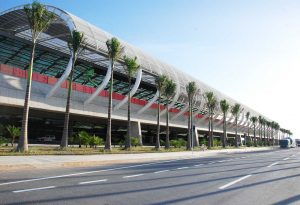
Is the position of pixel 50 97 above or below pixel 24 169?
above

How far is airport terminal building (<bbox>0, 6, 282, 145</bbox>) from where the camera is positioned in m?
38.6

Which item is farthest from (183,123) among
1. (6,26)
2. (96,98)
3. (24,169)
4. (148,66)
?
(24,169)

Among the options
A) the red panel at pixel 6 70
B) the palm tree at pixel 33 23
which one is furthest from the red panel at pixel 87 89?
the palm tree at pixel 33 23

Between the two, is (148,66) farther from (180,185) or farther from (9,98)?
(180,185)

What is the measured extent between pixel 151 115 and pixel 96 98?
14702 mm

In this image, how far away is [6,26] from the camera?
42000 mm

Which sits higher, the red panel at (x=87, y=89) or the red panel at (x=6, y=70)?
the red panel at (x=6, y=70)

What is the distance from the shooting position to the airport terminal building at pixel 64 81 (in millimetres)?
38594

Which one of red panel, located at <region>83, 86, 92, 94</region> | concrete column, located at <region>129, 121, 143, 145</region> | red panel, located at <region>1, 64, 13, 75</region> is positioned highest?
red panel, located at <region>1, 64, 13, 75</region>

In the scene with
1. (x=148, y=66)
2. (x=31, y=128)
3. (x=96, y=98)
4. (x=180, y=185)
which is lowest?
(x=180, y=185)

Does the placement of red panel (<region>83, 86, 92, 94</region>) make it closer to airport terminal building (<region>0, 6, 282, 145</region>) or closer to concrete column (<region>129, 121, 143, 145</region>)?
airport terminal building (<region>0, 6, 282, 145</region>)

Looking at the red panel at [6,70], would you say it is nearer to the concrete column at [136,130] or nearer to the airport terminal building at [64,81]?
the airport terminal building at [64,81]

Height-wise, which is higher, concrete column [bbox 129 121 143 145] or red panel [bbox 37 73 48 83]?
red panel [bbox 37 73 48 83]

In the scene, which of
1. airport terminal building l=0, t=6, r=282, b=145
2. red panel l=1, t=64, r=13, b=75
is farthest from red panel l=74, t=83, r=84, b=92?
red panel l=1, t=64, r=13, b=75
